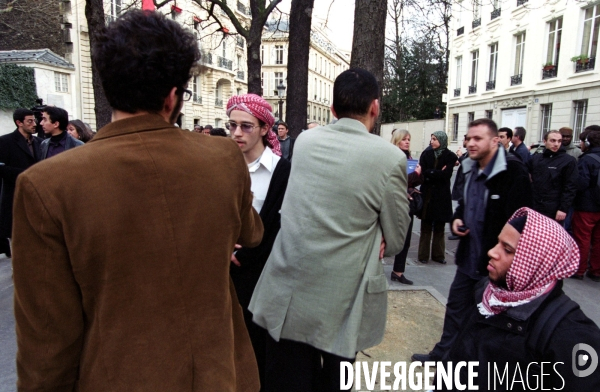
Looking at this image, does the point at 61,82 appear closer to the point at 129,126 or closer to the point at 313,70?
the point at 129,126

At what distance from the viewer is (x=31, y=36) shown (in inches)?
933

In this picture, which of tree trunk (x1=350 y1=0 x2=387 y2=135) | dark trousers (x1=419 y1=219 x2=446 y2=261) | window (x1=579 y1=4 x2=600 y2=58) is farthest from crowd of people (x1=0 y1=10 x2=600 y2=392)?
window (x1=579 y1=4 x2=600 y2=58)

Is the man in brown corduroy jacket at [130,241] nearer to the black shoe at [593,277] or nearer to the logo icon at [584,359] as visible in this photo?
the logo icon at [584,359]

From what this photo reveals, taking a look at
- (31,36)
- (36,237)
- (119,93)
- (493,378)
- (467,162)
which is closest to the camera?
(36,237)

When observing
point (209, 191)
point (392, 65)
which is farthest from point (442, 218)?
point (392, 65)

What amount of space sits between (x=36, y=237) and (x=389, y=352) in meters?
3.14

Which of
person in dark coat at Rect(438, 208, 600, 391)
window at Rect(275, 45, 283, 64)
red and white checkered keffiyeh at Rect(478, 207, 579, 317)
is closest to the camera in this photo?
person in dark coat at Rect(438, 208, 600, 391)

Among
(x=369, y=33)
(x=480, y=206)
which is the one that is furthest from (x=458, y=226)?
(x=369, y=33)

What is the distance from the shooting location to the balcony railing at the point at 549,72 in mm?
18969

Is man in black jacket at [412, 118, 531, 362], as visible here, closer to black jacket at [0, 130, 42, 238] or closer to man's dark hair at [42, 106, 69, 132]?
man's dark hair at [42, 106, 69, 132]

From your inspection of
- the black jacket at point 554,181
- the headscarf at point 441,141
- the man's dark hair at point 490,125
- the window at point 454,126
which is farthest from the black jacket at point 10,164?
the window at point 454,126

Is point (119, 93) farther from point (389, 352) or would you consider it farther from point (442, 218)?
point (442, 218)

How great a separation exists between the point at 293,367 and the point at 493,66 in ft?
86.6

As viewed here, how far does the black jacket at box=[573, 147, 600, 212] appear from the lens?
5.79 m
